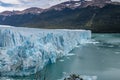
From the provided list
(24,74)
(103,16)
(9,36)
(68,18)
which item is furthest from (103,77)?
(68,18)

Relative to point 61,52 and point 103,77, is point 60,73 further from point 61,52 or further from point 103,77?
point 61,52

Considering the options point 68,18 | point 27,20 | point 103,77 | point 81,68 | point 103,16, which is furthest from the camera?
point 27,20

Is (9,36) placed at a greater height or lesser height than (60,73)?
greater

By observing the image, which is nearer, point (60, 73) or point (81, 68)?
point (60, 73)

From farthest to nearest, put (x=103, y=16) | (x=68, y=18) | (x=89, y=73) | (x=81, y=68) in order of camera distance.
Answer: (x=68, y=18) < (x=103, y=16) < (x=81, y=68) < (x=89, y=73)

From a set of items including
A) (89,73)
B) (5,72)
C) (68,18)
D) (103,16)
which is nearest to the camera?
(5,72)

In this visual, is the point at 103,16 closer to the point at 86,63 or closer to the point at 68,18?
the point at 68,18

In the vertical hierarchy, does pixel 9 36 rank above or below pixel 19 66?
above

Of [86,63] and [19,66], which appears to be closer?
[19,66]

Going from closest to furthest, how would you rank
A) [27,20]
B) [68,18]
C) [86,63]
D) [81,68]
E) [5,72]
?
1. [5,72]
2. [81,68]
3. [86,63]
4. [68,18]
5. [27,20]

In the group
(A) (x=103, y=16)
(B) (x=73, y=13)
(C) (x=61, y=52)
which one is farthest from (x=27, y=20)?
(C) (x=61, y=52)
